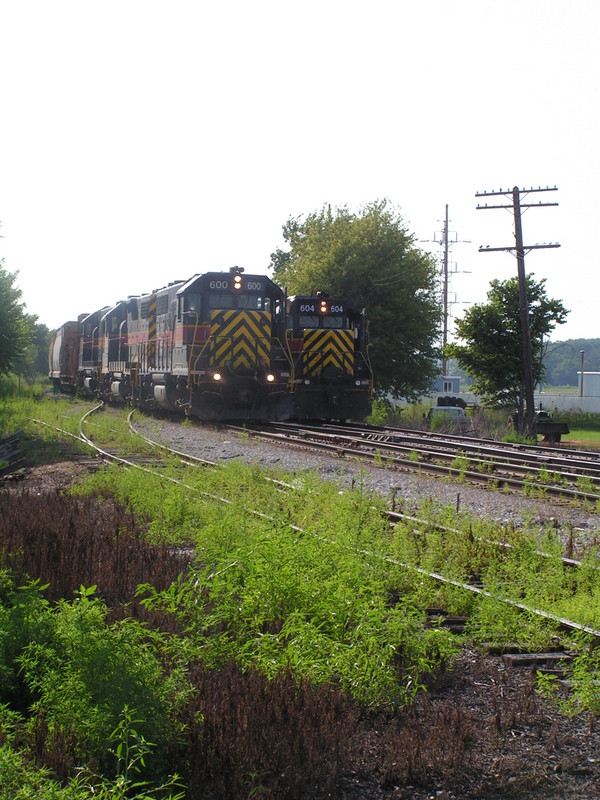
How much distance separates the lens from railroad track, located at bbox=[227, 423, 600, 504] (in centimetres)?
1141

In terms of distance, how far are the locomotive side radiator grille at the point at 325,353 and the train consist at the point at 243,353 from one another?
0.03 m

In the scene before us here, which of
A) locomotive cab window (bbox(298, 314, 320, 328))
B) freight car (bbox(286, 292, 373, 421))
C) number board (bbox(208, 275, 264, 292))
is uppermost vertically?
number board (bbox(208, 275, 264, 292))

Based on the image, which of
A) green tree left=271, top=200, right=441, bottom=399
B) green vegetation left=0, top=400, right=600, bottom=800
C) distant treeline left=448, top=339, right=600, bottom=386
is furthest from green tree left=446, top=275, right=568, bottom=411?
distant treeline left=448, top=339, right=600, bottom=386

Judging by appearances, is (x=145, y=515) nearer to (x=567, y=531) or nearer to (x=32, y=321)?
(x=567, y=531)

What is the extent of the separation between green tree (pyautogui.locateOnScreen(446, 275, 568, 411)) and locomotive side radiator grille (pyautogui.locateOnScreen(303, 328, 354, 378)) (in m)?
9.45

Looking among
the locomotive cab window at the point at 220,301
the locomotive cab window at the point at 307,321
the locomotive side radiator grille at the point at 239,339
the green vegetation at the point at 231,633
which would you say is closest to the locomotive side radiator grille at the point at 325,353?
the locomotive cab window at the point at 307,321

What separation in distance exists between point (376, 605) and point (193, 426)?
53.3 feet

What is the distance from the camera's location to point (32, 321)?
1139 inches

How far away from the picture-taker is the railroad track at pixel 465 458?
449 inches

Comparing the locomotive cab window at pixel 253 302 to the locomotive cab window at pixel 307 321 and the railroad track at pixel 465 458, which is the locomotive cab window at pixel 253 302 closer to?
the locomotive cab window at pixel 307 321

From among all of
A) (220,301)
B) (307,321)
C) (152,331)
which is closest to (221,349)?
(220,301)

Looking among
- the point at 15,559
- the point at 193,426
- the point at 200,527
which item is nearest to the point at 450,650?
the point at 15,559

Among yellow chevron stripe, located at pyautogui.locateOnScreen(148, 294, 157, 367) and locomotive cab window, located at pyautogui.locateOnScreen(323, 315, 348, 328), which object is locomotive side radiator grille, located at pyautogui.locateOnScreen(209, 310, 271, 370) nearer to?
locomotive cab window, located at pyautogui.locateOnScreen(323, 315, 348, 328)

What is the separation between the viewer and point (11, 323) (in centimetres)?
2761
